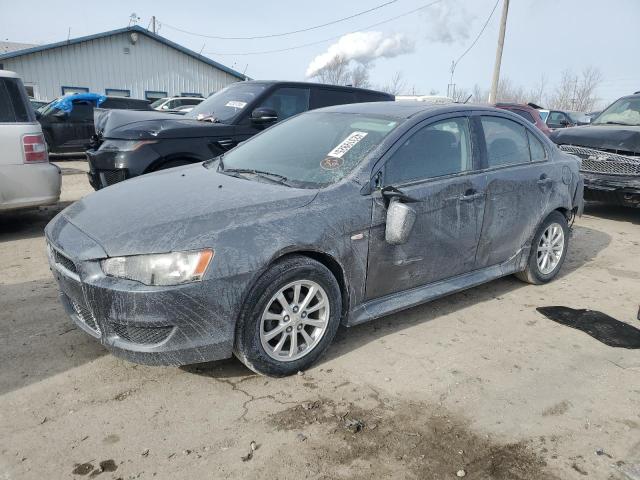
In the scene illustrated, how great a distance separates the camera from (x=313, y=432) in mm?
2645

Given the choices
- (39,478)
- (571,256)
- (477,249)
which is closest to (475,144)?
(477,249)

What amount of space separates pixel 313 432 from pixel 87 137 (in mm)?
13778

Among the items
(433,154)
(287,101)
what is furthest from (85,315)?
(287,101)

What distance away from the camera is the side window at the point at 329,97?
23.3 feet

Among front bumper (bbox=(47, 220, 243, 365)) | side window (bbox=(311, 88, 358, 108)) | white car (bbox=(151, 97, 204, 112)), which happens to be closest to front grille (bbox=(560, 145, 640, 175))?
side window (bbox=(311, 88, 358, 108))

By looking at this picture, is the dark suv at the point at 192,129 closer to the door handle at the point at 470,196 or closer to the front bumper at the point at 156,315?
the door handle at the point at 470,196

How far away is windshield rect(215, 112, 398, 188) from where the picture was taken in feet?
11.5

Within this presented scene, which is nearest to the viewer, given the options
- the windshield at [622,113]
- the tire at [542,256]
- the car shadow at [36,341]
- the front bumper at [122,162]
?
the car shadow at [36,341]

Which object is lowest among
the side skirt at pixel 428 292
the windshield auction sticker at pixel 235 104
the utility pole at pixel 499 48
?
the side skirt at pixel 428 292

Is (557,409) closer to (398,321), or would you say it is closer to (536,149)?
(398,321)

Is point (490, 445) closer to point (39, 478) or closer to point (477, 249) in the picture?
point (477, 249)

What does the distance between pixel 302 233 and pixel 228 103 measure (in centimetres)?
429

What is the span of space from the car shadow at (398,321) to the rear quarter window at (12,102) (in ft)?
13.0

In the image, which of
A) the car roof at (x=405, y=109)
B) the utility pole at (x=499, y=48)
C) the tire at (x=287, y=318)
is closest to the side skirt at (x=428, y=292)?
the tire at (x=287, y=318)
